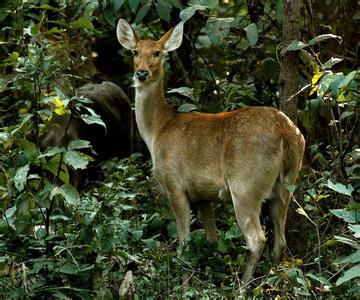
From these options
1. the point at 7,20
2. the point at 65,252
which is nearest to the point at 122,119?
the point at 7,20

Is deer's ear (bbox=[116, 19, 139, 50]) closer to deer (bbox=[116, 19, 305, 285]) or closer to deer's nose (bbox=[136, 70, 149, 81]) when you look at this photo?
deer (bbox=[116, 19, 305, 285])

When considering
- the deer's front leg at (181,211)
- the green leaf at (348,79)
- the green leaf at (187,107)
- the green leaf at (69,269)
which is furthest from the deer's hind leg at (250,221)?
the green leaf at (187,107)

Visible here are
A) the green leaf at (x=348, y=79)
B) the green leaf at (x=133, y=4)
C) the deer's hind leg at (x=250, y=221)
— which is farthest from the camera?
the green leaf at (x=133, y=4)

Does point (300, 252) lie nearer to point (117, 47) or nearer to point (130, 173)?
point (130, 173)

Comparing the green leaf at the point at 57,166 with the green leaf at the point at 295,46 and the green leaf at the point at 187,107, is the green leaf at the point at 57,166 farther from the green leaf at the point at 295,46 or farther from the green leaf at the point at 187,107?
the green leaf at the point at 187,107

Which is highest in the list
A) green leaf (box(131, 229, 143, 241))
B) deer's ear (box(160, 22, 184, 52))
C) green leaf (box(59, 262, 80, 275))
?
deer's ear (box(160, 22, 184, 52))

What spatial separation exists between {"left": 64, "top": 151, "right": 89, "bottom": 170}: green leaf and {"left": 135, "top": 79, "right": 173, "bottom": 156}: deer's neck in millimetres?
2071

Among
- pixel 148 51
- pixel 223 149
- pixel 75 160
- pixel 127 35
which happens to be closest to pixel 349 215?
pixel 223 149

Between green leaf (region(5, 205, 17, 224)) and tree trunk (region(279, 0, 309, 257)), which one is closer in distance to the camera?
green leaf (region(5, 205, 17, 224))

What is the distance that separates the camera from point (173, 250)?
8.38m

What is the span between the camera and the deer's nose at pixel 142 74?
27.7ft

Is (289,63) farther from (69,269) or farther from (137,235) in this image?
(69,269)

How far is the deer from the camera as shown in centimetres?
747

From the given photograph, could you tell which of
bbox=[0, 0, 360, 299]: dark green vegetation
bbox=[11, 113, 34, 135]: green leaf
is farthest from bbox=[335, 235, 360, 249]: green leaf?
bbox=[11, 113, 34, 135]: green leaf
